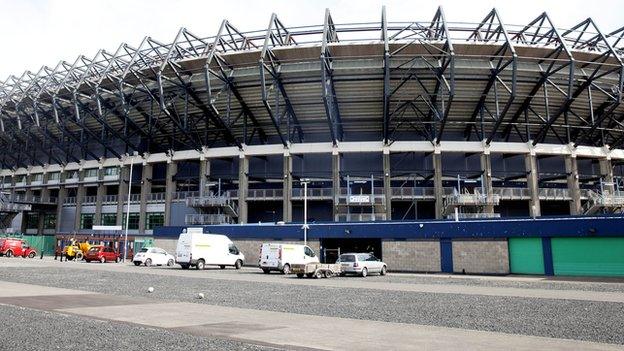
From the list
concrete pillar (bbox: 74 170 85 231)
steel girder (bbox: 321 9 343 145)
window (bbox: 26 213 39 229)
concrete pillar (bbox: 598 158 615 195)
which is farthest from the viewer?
window (bbox: 26 213 39 229)

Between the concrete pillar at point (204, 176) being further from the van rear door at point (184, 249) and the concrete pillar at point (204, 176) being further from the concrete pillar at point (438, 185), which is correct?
the concrete pillar at point (438, 185)

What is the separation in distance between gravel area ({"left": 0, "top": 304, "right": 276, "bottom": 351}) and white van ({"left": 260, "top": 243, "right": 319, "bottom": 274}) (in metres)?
20.8

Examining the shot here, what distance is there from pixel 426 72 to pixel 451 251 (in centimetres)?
1770

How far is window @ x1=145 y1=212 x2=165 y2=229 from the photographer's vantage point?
5516 centimetres

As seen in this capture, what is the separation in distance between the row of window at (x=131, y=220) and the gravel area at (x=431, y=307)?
36899 mm

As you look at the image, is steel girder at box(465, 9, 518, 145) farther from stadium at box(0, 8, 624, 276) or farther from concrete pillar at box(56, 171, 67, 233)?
concrete pillar at box(56, 171, 67, 233)

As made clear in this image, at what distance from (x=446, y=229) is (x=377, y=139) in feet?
60.7

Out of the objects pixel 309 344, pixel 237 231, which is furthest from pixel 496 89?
pixel 309 344

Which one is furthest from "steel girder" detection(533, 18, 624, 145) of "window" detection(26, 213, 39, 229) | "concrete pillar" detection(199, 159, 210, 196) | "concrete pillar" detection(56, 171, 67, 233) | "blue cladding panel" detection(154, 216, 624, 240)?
"window" detection(26, 213, 39, 229)

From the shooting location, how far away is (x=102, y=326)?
30.0ft

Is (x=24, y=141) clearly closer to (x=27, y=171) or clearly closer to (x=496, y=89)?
(x=27, y=171)

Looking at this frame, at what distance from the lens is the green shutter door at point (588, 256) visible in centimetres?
2862

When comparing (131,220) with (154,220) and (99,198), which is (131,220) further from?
(99,198)

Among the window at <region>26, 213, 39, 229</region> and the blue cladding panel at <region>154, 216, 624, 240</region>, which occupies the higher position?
the window at <region>26, 213, 39, 229</region>
